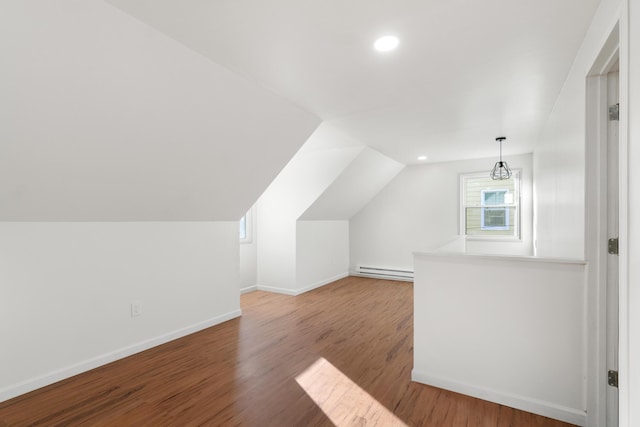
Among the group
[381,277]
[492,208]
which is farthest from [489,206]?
[381,277]

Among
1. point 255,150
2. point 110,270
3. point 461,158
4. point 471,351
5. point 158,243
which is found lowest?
point 471,351

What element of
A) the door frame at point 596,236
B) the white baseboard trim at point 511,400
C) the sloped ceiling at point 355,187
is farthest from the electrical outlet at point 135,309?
the door frame at point 596,236

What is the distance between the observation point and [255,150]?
3223 mm

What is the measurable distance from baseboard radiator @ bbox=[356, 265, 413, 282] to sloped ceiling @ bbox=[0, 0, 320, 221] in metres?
4.02

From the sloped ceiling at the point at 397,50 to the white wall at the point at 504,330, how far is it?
4.55 ft

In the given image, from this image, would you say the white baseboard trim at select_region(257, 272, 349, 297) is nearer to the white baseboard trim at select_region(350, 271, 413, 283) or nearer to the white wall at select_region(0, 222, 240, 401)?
the white baseboard trim at select_region(350, 271, 413, 283)

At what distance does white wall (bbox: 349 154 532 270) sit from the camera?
5.45 m

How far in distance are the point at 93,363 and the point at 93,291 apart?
592 mm

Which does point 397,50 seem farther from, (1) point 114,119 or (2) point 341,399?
(2) point 341,399

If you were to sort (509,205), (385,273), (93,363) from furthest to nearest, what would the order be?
(385,273) → (509,205) → (93,363)

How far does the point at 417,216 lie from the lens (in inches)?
250

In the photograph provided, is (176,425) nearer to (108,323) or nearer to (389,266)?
(108,323)

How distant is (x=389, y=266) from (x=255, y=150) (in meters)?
4.31

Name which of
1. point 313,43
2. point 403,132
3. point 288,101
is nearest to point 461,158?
point 403,132
